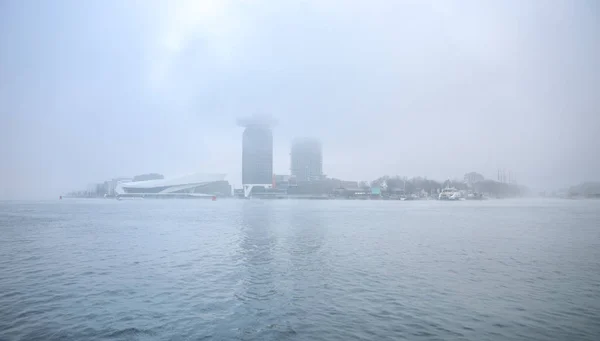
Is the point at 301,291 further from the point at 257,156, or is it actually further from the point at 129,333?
the point at 257,156

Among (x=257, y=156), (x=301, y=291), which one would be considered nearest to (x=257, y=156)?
(x=257, y=156)

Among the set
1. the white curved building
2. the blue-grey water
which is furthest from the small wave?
the white curved building

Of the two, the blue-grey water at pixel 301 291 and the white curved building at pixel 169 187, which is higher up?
the white curved building at pixel 169 187

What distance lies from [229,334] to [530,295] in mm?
8183

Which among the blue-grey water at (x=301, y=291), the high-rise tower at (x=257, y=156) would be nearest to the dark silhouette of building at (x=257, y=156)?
the high-rise tower at (x=257, y=156)

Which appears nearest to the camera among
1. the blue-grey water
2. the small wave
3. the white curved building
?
the small wave

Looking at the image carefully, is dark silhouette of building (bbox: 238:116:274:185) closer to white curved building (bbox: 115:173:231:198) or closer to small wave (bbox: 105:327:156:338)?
white curved building (bbox: 115:173:231:198)

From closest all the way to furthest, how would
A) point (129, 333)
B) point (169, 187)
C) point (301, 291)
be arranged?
point (129, 333), point (301, 291), point (169, 187)

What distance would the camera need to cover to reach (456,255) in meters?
16.2

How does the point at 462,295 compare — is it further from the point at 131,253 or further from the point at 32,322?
the point at 131,253

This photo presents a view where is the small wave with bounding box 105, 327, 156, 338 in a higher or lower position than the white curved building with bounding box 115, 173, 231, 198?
lower

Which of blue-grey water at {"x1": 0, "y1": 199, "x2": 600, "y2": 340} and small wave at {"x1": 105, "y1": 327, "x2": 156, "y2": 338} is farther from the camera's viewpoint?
blue-grey water at {"x1": 0, "y1": 199, "x2": 600, "y2": 340}

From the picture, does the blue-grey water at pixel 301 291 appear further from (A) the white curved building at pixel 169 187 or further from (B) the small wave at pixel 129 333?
(A) the white curved building at pixel 169 187

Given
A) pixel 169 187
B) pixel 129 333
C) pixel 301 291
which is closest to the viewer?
pixel 129 333
